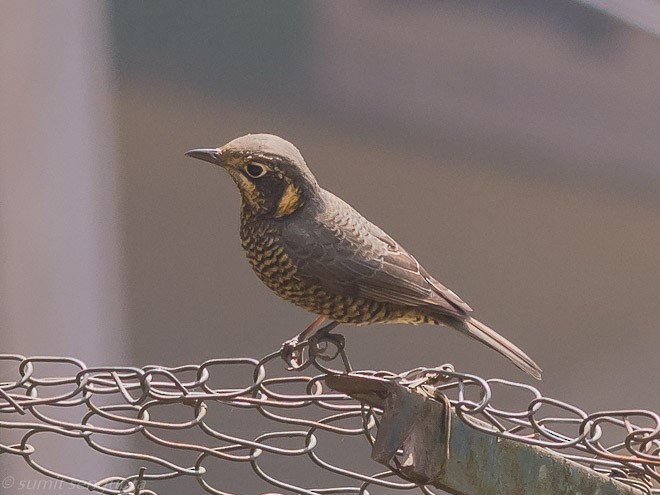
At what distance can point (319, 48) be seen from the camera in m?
5.59

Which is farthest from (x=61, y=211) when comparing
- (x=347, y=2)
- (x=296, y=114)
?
(x=347, y=2)

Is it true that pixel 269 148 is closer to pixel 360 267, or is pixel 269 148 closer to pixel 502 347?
pixel 360 267

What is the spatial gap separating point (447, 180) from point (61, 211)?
7.13 feet

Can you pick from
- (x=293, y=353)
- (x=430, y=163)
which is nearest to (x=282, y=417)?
(x=293, y=353)

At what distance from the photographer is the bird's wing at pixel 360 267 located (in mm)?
2350

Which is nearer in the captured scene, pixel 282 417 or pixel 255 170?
pixel 282 417

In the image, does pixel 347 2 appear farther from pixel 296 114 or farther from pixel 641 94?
pixel 641 94

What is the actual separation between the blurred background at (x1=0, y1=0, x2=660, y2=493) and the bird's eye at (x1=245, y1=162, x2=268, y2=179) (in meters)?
2.68

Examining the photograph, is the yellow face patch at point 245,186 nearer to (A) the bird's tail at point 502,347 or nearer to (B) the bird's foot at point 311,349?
(B) the bird's foot at point 311,349

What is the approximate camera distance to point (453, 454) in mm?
1727

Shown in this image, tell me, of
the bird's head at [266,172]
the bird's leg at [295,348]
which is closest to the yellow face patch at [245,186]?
the bird's head at [266,172]

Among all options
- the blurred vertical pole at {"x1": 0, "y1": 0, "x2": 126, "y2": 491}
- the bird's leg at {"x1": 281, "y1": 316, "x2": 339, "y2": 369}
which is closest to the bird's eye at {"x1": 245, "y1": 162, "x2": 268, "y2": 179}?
the bird's leg at {"x1": 281, "y1": 316, "x2": 339, "y2": 369}

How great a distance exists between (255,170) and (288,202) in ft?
0.38

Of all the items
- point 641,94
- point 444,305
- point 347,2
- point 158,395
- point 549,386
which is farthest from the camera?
point 641,94
